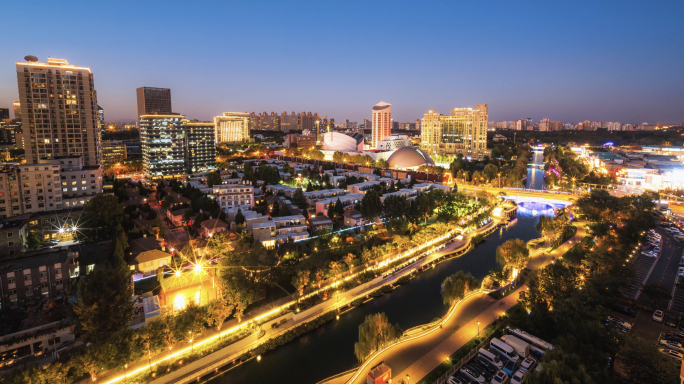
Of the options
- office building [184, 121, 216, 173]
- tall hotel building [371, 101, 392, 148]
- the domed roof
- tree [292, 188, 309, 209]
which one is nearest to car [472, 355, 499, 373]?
tree [292, 188, 309, 209]

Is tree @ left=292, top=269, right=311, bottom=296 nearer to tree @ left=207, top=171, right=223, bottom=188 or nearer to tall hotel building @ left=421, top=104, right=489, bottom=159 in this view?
tree @ left=207, top=171, right=223, bottom=188

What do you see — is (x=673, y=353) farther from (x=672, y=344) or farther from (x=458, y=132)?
(x=458, y=132)

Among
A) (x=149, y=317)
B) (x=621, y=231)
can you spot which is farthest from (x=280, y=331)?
(x=621, y=231)

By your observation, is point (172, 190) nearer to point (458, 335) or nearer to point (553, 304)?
point (458, 335)

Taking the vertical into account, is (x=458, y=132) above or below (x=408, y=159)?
above

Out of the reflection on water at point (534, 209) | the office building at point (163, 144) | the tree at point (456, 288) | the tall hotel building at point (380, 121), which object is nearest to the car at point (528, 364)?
the tree at point (456, 288)

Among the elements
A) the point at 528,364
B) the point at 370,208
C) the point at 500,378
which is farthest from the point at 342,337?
the point at 370,208
